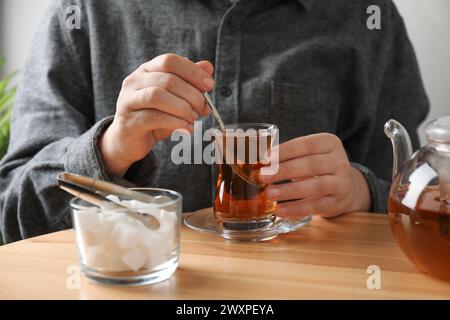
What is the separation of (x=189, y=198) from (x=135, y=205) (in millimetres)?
540

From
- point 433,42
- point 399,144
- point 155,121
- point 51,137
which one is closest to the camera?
point 399,144

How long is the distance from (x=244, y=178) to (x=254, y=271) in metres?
0.19

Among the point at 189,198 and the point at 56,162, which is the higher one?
the point at 56,162

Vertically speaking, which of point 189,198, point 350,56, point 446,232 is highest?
point 350,56

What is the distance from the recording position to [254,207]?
0.89 metres

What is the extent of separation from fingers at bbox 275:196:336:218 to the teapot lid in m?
0.28

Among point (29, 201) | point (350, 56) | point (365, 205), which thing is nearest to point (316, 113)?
point (350, 56)

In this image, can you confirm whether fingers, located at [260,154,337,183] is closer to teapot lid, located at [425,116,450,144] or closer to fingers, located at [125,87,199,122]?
fingers, located at [125,87,199,122]

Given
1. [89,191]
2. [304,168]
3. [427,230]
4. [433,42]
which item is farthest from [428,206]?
[433,42]

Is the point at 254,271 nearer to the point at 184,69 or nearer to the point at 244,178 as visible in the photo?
A: the point at 244,178

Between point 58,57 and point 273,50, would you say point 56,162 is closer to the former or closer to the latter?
point 58,57

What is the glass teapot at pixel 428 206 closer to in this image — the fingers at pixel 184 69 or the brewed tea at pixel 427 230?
the brewed tea at pixel 427 230

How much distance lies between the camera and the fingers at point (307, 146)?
907 millimetres

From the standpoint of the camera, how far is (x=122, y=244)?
26.2 inches
